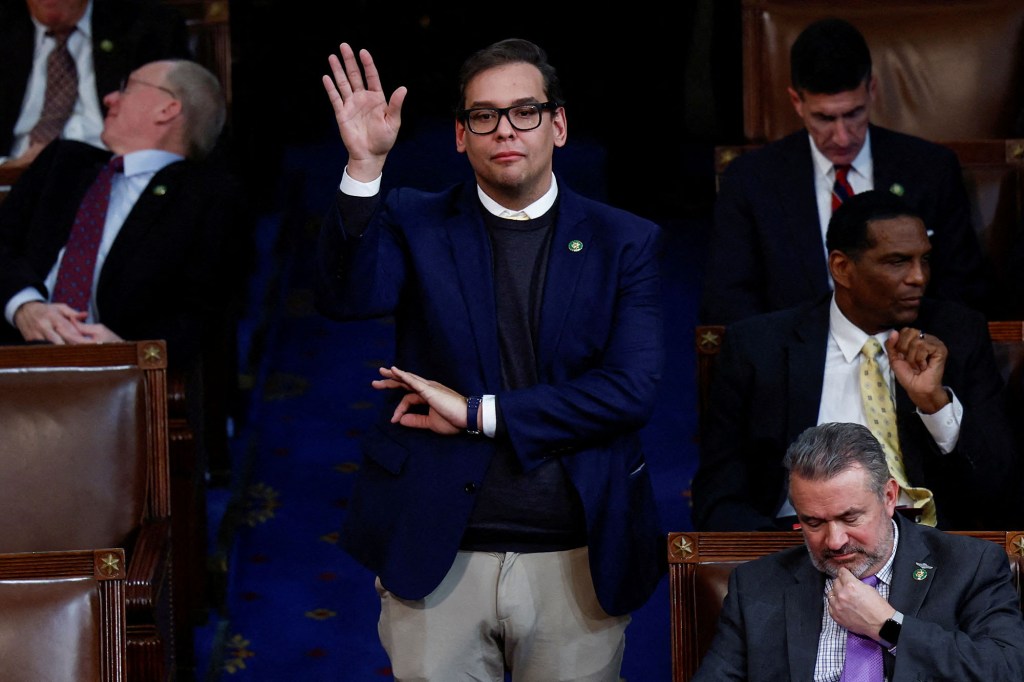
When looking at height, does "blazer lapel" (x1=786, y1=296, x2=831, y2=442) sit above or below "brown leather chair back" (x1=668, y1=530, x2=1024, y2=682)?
above

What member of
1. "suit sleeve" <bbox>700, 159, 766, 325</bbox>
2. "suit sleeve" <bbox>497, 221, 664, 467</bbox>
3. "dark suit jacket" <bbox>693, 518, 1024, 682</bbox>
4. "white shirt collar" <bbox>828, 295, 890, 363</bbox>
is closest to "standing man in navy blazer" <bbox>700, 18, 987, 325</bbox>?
"suit sleeve" <bbox>700, 159, 766, 325</bbox>

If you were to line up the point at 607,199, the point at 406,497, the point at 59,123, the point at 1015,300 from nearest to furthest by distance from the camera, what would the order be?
1. the point at 406,497
2. the point at 1015,300
3. the point at 59,123
4. the point at 607,199

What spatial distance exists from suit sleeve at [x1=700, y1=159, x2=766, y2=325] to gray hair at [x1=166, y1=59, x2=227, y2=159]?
0.97m

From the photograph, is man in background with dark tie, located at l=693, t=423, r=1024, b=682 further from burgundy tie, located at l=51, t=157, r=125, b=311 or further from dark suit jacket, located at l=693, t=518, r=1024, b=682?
burgundy tie, located at l=51, t=157, r=125, b=311

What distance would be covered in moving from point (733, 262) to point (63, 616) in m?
1.33

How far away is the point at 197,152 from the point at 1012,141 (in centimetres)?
153

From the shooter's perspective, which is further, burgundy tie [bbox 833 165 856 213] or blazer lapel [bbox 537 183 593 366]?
burgundy tie [bbox 833 165 856 213]

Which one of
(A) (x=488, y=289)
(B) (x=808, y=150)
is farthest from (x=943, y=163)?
(A) (x=488, y=289)

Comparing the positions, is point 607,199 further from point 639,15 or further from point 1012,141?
point 1012,141

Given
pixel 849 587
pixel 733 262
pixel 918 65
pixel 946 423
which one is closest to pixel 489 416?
pixel 849 587

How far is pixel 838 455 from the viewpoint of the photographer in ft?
6.22

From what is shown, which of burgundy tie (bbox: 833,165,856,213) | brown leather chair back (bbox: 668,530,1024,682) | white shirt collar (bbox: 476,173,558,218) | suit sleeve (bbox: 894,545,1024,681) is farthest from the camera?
burgundy tie (bbox: 833,165,856,213)

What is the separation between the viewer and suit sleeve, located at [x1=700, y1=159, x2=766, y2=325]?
2.79 m

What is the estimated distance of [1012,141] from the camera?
3074mm
